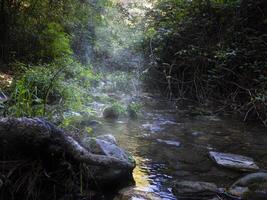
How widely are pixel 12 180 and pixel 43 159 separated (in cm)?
30

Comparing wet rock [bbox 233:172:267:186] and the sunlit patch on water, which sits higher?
wet rock [bbox 233:172:267:186]

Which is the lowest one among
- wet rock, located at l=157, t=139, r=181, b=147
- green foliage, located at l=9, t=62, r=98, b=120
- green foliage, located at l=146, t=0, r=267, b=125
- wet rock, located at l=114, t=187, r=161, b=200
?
wet rock, located at l=114, t=187, r=161, b=200

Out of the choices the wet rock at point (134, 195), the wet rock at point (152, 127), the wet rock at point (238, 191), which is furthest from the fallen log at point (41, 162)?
the wet rock at point (152, 127)

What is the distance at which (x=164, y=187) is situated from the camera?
4062mm

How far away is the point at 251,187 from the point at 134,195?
1.19 metres

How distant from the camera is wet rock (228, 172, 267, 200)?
3863mm

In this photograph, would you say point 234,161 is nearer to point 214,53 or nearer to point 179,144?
point 179,144

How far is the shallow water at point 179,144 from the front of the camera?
438 centimetres

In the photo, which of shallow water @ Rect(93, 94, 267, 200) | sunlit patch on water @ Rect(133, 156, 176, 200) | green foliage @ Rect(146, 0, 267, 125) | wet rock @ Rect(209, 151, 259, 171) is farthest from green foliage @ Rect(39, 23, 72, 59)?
wet rock @ Rect(209, 151, 259, 171)

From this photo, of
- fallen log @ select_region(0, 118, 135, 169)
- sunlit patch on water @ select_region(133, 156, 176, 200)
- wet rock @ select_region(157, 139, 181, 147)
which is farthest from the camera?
wet rock @ select_region(157, 139, 181, 147)

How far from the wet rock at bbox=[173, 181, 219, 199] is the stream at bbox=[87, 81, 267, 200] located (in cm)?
9

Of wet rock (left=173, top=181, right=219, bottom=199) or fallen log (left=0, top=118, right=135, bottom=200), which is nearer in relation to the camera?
fallen log (left=0, top=118, right=135, bottom=200)

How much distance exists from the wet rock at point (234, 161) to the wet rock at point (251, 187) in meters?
0.54

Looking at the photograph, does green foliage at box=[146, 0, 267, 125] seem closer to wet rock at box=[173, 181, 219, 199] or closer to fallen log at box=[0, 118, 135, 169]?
wet rock at box=[173, 181, 219, 199]
